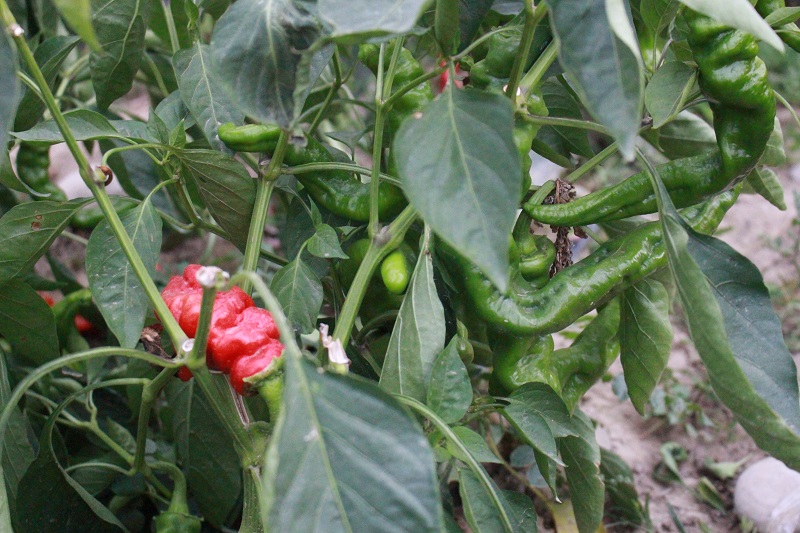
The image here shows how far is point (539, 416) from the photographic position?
2.34 ft

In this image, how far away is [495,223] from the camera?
0.49m

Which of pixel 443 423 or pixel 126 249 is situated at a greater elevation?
pixel 126 249

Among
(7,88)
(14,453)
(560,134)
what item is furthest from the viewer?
(560,134)

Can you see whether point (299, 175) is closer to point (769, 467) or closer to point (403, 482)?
point (403, 482)

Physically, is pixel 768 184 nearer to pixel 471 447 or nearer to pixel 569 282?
pixel 569 282

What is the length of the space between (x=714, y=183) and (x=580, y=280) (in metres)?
0.17

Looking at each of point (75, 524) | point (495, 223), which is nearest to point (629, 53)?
point (495, 223)

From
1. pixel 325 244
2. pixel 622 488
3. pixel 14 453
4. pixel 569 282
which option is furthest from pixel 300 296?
pixel 622 488

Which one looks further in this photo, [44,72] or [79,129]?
[44,72]

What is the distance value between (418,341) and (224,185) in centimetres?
27

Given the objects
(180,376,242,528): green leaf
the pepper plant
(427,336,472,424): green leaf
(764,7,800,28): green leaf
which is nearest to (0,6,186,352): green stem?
the pepper plant

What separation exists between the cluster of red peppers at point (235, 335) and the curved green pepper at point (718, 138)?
304mm

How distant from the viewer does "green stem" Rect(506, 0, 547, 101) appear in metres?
0.60

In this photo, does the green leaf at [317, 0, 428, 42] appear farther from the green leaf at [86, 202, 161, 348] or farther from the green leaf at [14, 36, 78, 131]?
the green leaf at [14, 36, 78, 131]
